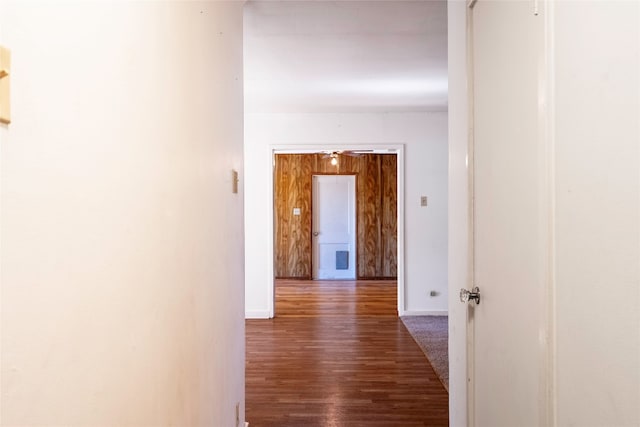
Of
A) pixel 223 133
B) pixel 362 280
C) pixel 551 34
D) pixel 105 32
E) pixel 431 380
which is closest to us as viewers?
pixel 105 32

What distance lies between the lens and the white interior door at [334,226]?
7941mm

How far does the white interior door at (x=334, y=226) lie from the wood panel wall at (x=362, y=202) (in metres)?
0.10

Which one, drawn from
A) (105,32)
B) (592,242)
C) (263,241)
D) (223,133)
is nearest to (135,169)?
(105,32)

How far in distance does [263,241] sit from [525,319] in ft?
13.0

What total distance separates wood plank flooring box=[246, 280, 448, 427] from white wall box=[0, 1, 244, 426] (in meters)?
1.32

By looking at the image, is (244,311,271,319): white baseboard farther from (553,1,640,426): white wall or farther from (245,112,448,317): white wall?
(553,1,640,426): white wall

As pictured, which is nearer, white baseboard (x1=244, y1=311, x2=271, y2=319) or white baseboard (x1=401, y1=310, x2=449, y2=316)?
white baseboard (x1=244, y1=311, x2=271, y2=319)

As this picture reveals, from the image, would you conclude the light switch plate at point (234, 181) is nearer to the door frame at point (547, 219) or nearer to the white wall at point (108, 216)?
the white wall at point (108, 216)

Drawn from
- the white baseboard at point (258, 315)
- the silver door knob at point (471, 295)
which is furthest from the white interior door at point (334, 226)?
the silver door knob at point (471, 295)

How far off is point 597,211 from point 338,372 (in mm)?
2766

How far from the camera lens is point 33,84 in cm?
62

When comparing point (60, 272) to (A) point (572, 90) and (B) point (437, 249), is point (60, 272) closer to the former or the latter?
(A) point (572, 90)

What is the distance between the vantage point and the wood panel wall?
25.9 feet

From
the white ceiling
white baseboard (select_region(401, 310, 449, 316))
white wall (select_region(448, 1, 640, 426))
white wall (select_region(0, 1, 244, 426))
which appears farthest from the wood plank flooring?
the white ceiling
